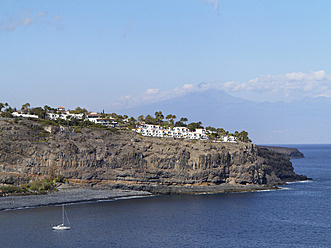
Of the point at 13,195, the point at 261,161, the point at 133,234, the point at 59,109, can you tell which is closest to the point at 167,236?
the point at 133,234

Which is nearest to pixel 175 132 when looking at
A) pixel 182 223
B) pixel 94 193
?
pixel 94 193

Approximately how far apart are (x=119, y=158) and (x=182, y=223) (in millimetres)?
51479

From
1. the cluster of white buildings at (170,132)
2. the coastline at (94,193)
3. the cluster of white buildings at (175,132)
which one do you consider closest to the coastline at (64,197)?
the coastline at (94,193)

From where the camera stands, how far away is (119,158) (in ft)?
445

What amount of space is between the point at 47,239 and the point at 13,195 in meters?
43.8

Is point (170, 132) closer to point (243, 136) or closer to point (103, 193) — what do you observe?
point (243, 136)

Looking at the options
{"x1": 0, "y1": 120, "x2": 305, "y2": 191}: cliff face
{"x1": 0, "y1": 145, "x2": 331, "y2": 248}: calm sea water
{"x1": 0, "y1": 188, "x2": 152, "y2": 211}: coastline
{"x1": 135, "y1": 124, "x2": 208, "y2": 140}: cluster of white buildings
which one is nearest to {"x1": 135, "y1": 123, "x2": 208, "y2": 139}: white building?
{"x1": 135, "y1": 124, "x2": 208, "y2": 140}: cluster of white buildings

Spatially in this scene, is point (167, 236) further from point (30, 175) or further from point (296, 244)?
point (30, 175)

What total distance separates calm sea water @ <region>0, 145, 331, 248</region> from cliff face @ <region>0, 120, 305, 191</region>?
14840 mm

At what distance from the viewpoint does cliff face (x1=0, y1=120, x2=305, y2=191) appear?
427 ft

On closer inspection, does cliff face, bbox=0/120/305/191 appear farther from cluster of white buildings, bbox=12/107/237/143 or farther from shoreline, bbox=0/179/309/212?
cluster of white buildings, bbox=12/107/237/143

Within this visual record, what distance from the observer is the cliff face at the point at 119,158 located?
130125 mm

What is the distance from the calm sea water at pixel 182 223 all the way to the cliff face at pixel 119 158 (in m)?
14.8

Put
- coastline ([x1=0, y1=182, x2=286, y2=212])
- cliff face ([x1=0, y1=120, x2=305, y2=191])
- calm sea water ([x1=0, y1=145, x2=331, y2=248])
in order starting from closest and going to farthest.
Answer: calm sea water ([x1=0, y1=145, x2=331, y2=248]) → coastline ([x1=0, y1=182, x2=286, y2=212]) → cliff face ([x1=0, y1=120, x2=305, y2=191])
